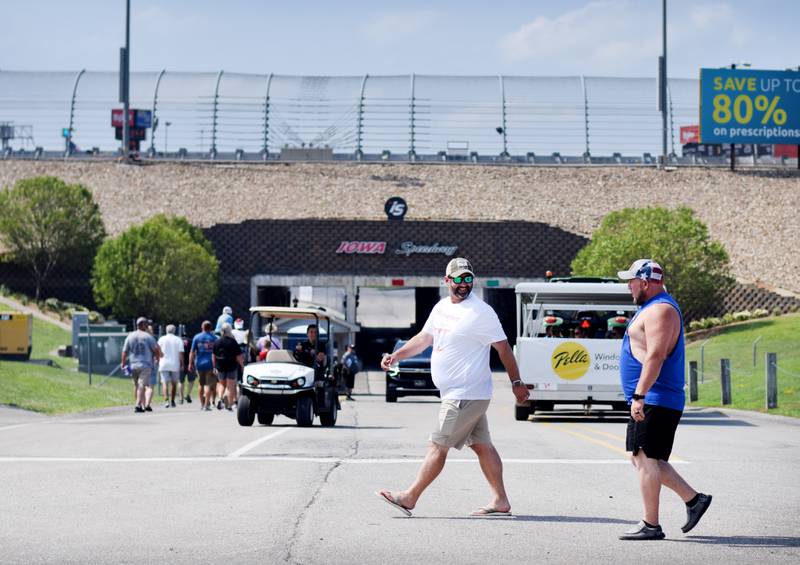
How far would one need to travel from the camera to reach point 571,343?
24172 millimetres

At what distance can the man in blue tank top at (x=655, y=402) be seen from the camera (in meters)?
8.97

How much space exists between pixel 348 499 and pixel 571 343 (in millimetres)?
13592

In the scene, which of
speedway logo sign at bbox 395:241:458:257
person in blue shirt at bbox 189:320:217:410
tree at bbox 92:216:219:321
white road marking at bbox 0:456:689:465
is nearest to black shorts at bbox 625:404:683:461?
white road marking at bbox 0:456:689:465

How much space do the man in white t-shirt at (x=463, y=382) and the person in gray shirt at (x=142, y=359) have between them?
636 inches

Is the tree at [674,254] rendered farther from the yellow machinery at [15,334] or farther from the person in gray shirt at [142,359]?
the person in gray shirt at [142,359]

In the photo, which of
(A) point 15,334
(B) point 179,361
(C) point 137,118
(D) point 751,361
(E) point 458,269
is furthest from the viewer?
(C) point 137,118

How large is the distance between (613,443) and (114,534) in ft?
33.0

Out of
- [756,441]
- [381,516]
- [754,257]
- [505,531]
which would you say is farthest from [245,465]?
[754,257]

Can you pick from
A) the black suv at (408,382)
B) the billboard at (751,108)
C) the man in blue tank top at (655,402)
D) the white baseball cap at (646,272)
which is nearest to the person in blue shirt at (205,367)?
the black suv at (408,382)

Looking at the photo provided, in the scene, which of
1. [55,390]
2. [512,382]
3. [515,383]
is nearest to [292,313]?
[55,390]

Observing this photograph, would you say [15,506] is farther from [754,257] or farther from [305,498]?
[754,257]

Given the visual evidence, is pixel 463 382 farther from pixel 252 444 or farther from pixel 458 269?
pixel 252 444

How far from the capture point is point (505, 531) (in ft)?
30.7

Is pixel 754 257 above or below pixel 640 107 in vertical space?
below
